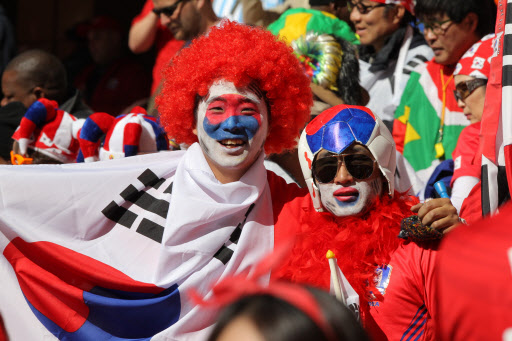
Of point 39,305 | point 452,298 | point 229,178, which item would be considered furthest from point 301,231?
point 452,298

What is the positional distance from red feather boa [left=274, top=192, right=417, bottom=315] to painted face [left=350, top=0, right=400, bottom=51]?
185 cm

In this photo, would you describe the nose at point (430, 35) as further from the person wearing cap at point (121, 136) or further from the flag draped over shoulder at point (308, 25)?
the person wearing cap at point (121, 136)

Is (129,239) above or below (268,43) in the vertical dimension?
below

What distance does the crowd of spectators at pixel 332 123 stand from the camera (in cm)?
239

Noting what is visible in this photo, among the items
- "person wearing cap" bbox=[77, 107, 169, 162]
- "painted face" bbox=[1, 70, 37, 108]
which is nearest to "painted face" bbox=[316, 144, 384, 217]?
"person wearing cap" bbox=[77, 107, 169, 162]

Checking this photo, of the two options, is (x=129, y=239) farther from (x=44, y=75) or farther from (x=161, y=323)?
(x=44, y=75)

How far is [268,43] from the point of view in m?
3.11

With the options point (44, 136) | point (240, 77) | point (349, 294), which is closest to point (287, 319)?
point (349, 294)

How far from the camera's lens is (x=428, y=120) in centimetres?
392

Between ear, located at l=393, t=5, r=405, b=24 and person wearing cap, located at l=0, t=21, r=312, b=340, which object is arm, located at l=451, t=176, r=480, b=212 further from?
ear, located at l=393, t=5, r=405, b=24

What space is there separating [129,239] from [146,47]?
251 centimetres

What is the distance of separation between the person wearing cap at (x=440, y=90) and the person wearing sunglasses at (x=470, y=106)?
321 mm

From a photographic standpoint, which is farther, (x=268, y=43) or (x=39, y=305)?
(x=268, y=43)

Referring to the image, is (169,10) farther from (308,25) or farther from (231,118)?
(231,118)
